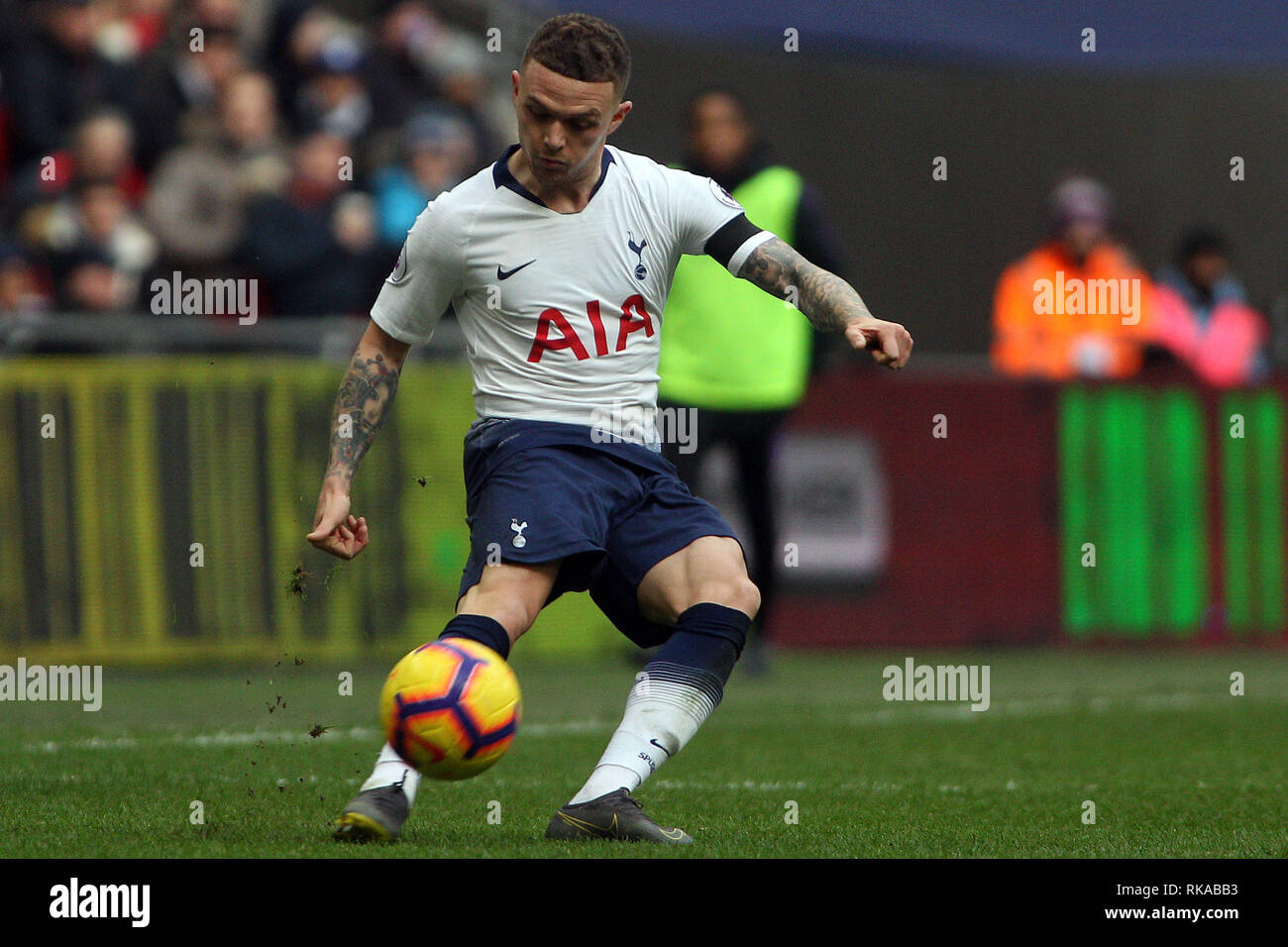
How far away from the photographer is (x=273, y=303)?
11.8 meters

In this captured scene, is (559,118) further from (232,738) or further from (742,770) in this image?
(232,738)

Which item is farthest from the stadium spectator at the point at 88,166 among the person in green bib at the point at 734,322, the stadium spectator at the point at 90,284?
the person in green bib at the point at 734,322

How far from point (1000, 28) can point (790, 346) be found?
257 centimetres

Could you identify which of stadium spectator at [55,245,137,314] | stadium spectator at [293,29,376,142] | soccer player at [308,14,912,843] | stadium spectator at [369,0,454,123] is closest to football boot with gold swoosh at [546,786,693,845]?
soccer player at [308,14,912,843]

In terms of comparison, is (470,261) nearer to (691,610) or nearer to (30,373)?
(691,610)

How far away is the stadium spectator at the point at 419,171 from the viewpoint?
40.3ft

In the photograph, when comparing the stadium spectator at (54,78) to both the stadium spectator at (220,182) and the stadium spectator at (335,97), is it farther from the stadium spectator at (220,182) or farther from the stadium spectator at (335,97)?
the stadium spectator at (335,97)

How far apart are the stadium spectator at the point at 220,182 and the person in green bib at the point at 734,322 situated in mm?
2956

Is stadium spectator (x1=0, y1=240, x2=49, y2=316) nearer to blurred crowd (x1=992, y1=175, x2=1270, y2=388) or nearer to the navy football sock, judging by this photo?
blurred crowd (x1=992, y1=175, x2=1270, y2=388)

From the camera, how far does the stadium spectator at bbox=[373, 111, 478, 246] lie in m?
12.3

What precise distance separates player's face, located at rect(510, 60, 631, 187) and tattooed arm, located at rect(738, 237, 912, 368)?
53cm

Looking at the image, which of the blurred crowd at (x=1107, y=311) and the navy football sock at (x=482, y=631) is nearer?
the navy football sock at (x=482, y=631)

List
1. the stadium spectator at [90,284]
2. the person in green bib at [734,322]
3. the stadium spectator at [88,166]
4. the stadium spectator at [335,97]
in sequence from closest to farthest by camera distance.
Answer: the person in green bib at [734,322] → the stadium spectator at [90,284] → the stadium spectator at [88,166] → the stadium spectator at [335,97]
